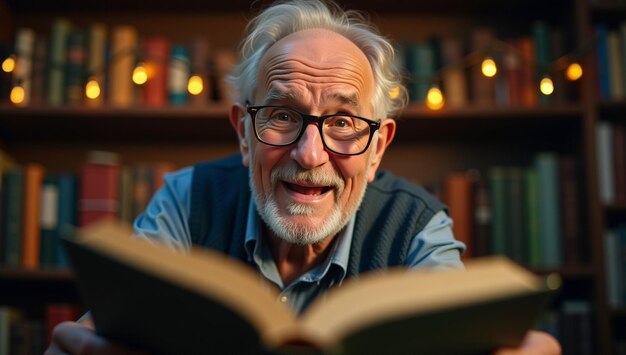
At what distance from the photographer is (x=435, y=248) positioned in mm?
1379

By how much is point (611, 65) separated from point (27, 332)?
2.10 m

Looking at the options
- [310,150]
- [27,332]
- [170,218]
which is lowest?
[27,332]

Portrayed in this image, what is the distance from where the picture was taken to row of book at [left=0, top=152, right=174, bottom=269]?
91.0 inches

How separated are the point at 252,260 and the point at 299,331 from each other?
2.44 feet

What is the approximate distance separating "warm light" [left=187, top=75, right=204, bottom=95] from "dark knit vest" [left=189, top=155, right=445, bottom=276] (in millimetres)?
777

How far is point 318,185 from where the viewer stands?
4.40ft

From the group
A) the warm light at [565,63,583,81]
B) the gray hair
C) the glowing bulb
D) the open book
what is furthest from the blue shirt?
the warm light at [565,63,583,81]

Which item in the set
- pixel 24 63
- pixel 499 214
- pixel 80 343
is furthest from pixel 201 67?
pixel 80 343

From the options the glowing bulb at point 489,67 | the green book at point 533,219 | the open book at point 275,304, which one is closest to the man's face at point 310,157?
the open book at point 275,304

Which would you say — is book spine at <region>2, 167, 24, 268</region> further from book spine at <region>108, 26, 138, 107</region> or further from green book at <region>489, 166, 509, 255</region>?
green book at <region>489, 166, 509, 255</region>

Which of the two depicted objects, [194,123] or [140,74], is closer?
[140,74]

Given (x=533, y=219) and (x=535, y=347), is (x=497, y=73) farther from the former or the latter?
(x=535, y=347)

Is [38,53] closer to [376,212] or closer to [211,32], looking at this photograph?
[211,32]

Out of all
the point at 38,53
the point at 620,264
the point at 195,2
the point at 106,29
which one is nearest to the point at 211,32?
the point at 195,2
